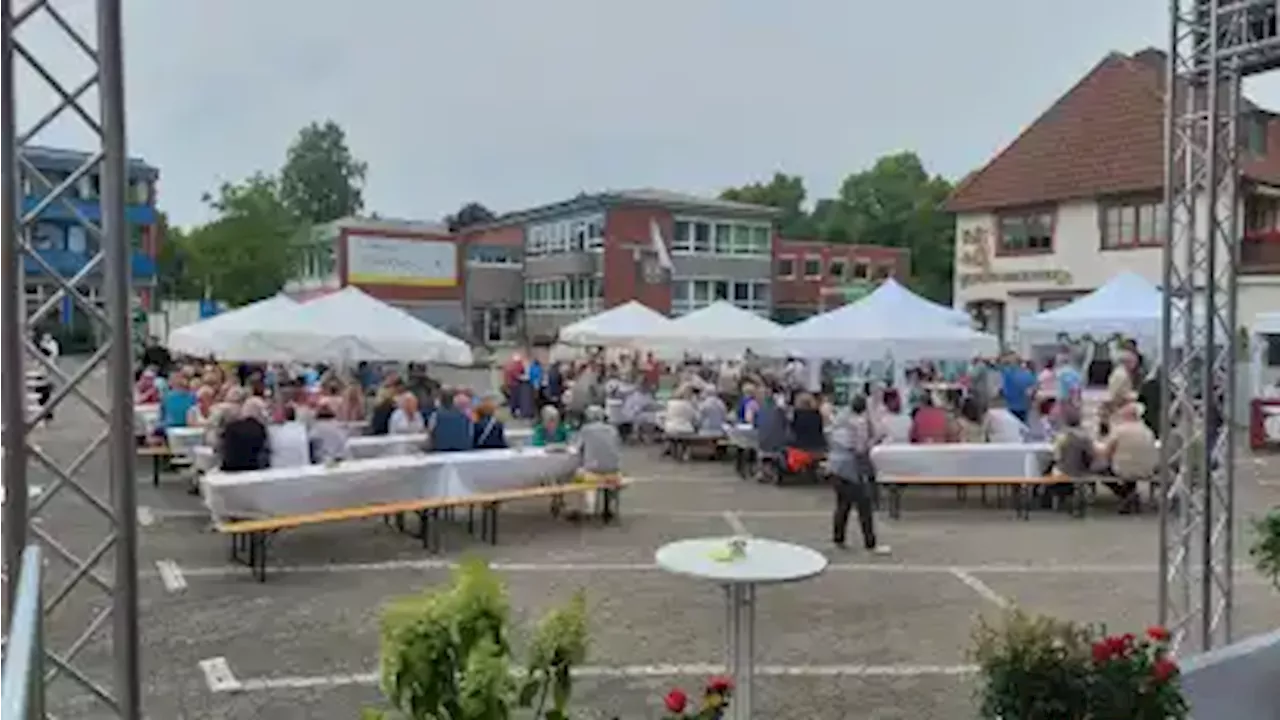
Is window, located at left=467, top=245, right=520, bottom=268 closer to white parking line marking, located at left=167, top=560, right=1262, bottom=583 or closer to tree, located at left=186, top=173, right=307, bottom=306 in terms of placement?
tree, located at left=186, top=173, right=307, bottom=306

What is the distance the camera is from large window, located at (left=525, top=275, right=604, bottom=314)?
159 ft

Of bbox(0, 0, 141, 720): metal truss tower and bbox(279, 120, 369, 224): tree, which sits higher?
bbox(279, 120, 369, 224): tree

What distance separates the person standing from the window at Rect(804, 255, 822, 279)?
46131 mm

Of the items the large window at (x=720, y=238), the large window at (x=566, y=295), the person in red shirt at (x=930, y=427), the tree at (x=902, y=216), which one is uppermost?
the tree at (x=902, y=216)

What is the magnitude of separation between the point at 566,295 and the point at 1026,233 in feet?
78.3

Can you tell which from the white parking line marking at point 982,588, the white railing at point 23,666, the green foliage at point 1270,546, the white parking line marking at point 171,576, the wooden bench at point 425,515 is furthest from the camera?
the wooden bench at point 425,515

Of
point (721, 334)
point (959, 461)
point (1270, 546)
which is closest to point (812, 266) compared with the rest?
point (721, 334)

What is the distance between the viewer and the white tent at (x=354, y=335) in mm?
13203

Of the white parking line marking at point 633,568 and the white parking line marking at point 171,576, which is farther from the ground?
the white parking line marking at point 633,568

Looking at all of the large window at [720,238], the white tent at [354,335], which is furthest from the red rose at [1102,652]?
the large window at [720,238]

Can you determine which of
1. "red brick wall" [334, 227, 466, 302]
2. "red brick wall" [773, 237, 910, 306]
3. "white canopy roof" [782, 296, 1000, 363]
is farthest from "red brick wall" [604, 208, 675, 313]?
"white canopy roof" [782, 296, 1000, 363]

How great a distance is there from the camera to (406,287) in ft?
171

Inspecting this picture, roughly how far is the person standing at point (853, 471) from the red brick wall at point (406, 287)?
139ft

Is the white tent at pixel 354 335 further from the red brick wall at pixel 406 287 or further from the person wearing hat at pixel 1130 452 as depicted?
the red brick wall at pixel 406 287
